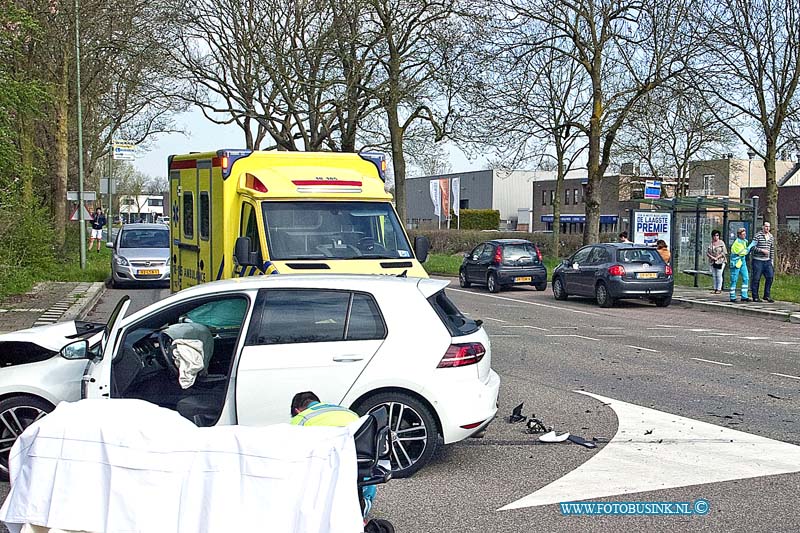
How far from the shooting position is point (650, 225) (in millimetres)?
27969

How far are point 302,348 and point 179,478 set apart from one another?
230 centimetres

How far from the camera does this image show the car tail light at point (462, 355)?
22.2 ft

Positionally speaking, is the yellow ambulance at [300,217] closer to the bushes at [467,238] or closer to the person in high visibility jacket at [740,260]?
the person in high visibility jacket at [740,260]

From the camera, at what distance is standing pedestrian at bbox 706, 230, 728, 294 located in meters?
24.5

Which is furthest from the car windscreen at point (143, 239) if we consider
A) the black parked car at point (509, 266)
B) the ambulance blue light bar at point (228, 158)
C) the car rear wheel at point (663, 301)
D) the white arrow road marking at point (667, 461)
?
the white arrow road marking at point (667, 461)

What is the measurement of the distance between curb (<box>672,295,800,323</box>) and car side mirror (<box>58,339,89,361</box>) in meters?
16.1

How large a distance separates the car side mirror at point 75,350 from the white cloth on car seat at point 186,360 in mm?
680

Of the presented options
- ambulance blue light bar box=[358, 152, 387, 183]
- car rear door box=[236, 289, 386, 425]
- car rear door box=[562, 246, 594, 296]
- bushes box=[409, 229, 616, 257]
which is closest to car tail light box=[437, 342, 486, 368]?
car rear door box=[236, 289, 386, 425]

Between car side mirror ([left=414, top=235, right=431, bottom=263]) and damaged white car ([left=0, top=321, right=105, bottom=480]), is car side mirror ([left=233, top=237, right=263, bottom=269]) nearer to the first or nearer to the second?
car side mirror ([left=414, top=235, right=431, bottom=263])

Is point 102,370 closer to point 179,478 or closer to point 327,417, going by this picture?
point 179,478

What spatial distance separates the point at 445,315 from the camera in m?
7.02

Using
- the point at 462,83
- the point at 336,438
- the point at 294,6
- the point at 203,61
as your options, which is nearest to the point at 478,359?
the point at 336,438

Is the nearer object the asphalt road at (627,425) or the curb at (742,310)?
the asphalt road at (627,425)

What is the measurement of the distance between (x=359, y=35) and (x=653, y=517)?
86.9ft
